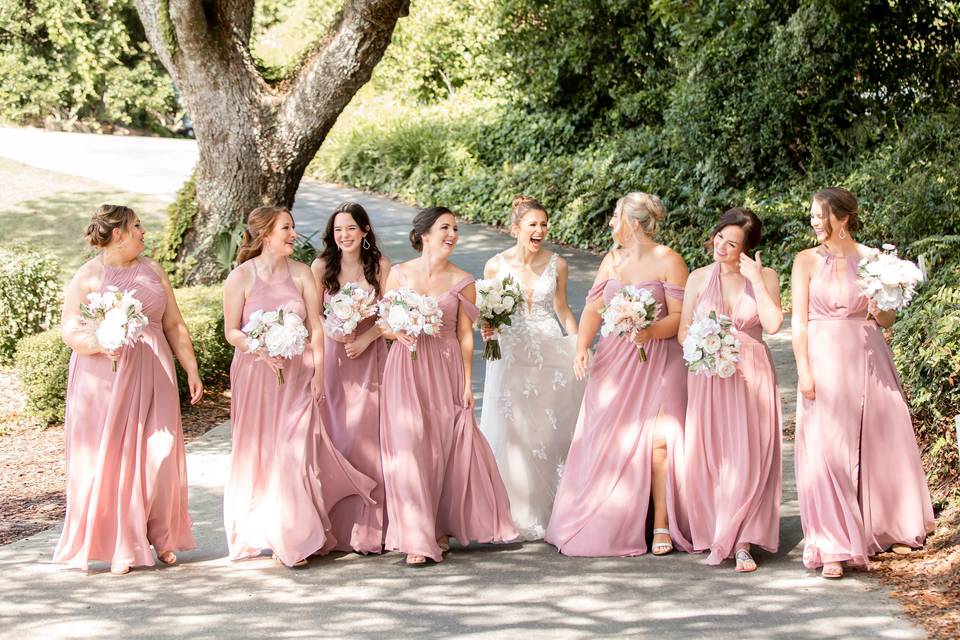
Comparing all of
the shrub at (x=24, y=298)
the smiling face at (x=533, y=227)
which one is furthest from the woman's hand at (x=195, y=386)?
the shrub at (x=24, y=298)

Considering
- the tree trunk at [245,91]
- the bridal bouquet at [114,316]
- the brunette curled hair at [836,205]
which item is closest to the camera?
the brunette curled hair at [836,205]

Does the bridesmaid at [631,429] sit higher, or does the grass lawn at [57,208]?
the grass lawn at [57,208]

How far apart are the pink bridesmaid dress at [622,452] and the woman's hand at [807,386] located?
2.62 ft

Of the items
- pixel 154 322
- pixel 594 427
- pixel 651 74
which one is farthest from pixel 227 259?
pixel 651 74

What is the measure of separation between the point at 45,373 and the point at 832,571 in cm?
784

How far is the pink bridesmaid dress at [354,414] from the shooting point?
7.48 meters

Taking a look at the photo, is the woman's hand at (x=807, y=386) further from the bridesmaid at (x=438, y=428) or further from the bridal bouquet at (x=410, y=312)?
the bridal bouquet at (x=410, y=312)

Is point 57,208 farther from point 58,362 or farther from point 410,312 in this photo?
point 410,312

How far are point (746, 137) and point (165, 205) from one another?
1022 centimetres

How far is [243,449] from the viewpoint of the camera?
733 centimetres

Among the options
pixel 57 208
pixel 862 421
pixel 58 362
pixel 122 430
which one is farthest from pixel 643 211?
pixel 57 208

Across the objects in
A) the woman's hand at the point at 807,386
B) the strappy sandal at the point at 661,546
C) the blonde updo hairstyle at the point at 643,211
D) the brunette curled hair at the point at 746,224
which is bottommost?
the strappy sandal at the point at 661,546

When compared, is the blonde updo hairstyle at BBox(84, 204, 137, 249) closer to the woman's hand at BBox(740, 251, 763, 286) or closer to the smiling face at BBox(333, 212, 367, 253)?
the smiling face at BBox(333, 212, 367, 253)

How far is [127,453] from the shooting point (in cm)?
715
